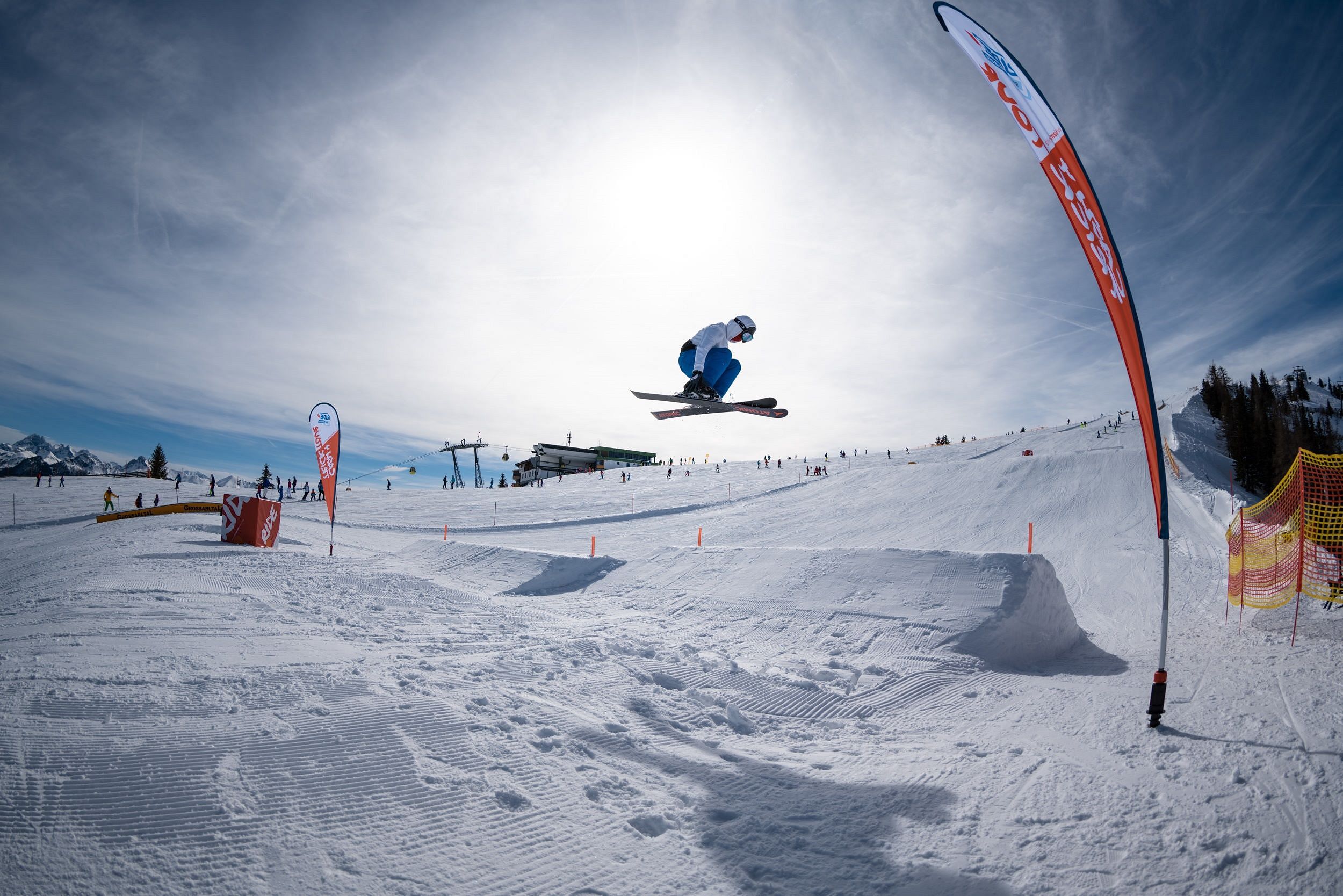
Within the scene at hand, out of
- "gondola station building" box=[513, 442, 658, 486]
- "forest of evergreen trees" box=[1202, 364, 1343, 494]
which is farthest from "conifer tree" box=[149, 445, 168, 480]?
"forest of evergreen trees" box=[1202, 364, 1343, 494]

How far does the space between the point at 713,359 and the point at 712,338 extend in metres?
0.43

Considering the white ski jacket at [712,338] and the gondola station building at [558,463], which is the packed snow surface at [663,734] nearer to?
the white ski jacket at [712,338]

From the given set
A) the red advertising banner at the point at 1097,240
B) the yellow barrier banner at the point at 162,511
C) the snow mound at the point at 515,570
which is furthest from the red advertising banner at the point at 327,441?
the red advertising banner at the point at 1097,240

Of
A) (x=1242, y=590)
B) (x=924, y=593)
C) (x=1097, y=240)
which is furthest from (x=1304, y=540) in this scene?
(x=1097, y=240)

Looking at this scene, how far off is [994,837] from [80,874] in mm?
4402

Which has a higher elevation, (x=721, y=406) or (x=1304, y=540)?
(x=721, y=406)

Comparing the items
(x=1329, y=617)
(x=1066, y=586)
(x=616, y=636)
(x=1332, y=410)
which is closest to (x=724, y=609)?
(x=616, y=636)

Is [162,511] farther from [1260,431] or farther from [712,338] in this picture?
[1260,431]

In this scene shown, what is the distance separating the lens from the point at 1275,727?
14.0ft

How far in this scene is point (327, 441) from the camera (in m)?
16.5

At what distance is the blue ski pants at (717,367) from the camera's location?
38.1 feet

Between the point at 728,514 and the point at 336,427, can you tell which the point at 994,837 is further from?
the point at 728,514

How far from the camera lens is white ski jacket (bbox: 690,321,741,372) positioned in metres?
11.5

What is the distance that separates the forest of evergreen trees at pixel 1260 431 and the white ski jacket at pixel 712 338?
106 ft
